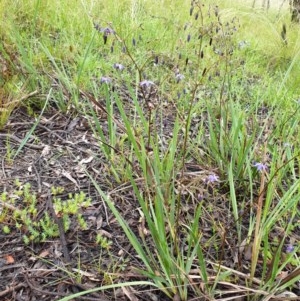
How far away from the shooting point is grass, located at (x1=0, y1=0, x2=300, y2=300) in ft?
4.00

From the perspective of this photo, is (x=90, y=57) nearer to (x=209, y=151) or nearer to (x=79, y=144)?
(x=79, y=144)

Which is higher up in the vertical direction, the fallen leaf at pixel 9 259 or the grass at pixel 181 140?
the grass at pixel 181 140

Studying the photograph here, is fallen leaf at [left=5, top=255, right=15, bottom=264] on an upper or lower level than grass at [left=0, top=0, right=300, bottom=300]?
lower

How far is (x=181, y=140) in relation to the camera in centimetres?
198

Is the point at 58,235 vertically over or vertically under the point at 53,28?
under

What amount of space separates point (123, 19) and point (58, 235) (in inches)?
91.5

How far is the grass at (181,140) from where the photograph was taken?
1.22 metres

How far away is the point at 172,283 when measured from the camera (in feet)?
3.84

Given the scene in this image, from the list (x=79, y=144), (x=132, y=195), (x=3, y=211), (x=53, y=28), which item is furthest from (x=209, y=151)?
(x=53, y=28)

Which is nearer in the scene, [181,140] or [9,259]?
[9,259]

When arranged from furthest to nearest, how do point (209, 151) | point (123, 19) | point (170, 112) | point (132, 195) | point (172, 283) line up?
point (123, 19) < point (170, 112) < point (209, 151) < point (132, 195) < point (172, 283)

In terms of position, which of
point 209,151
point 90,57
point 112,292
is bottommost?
point 112,292

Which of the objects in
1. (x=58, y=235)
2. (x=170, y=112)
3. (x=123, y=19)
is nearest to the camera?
(x=58, y=235)

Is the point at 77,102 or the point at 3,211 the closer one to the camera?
the point at 3,211
